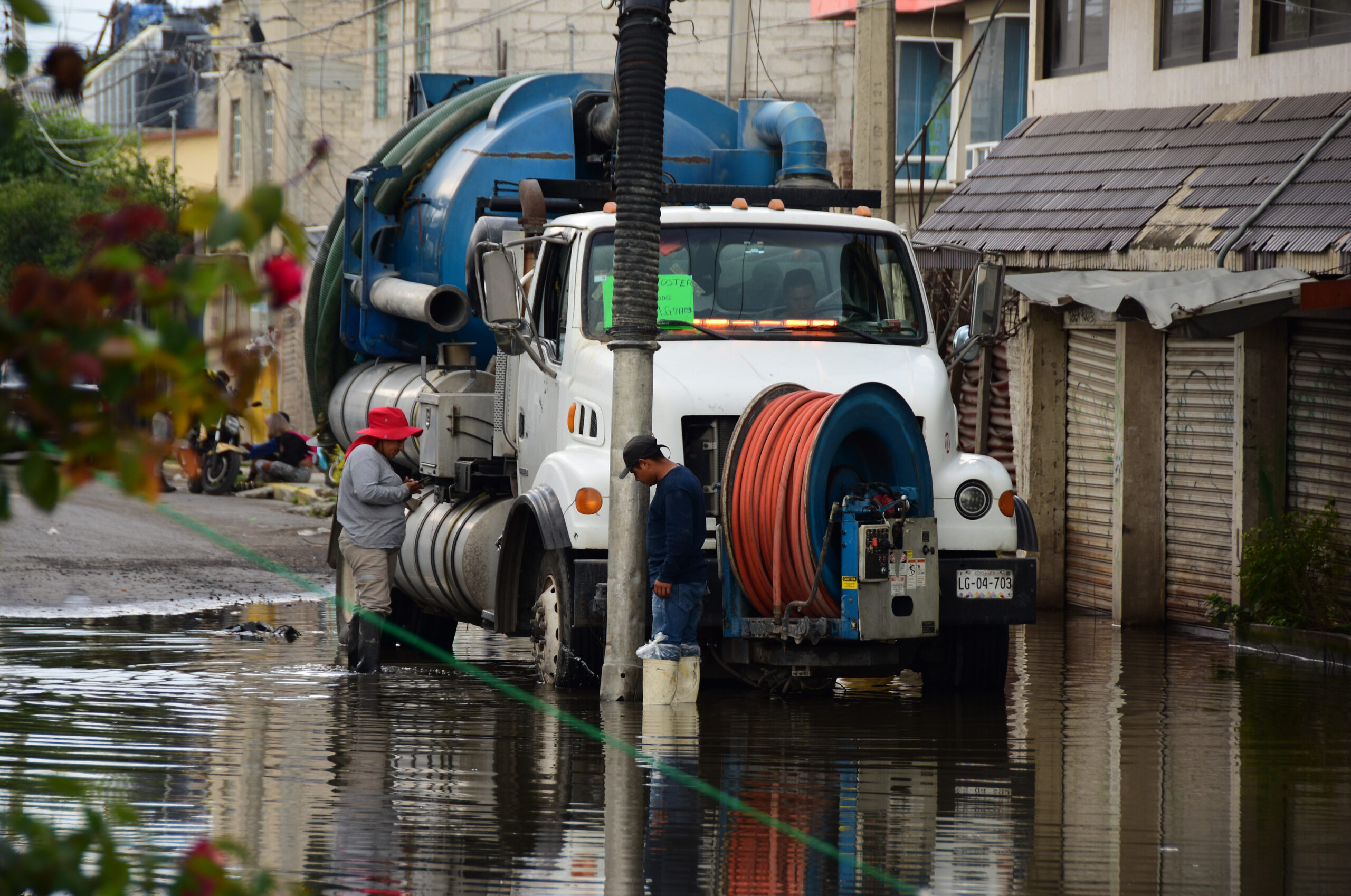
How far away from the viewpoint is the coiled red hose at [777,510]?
990 centimetres

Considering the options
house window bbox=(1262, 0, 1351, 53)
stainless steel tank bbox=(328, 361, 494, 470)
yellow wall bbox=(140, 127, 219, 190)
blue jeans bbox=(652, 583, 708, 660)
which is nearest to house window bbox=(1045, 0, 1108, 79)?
house window bbox=(1262, 0, 1351, 53)

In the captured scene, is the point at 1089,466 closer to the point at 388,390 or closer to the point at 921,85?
the point at 388,390

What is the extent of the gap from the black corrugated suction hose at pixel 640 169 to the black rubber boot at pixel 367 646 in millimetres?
2861

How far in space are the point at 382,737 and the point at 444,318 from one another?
458cm

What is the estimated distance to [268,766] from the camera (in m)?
8.52

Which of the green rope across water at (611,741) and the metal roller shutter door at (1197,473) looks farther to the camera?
the metal roller shutter door at (1197,473)

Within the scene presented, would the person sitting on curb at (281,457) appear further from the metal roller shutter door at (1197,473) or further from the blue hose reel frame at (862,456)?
the blue hose reel frame at (862,456)

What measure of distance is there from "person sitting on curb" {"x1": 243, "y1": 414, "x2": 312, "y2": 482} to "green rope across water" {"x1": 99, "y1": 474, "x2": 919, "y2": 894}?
11.1m

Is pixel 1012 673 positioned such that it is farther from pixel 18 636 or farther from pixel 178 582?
pixel 178 582

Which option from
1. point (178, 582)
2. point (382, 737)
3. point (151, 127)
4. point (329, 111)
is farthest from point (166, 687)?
point (151, 127)

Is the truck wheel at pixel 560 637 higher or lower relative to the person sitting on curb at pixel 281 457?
lower

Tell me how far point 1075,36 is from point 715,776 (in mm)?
11072

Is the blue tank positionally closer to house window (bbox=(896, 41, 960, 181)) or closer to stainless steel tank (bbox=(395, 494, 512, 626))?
stainless steel tank (bbox=(395, 494, 512, 626))

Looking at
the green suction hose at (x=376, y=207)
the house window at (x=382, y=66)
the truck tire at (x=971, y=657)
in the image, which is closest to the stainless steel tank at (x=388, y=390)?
the green suction hose at (x=376, y=207)
